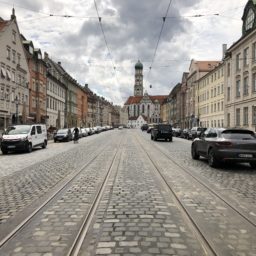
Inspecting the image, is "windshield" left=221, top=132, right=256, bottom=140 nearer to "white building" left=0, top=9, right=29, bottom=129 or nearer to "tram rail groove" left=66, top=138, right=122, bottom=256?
"tram rail groove" left=66, top=138, right=122, bottom=256

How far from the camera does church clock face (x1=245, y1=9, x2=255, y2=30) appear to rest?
48.0m

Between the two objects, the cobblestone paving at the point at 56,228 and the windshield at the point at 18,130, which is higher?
the windshield at the point at 18,130

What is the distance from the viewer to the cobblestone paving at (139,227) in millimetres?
5176

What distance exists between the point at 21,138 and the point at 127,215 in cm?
1854

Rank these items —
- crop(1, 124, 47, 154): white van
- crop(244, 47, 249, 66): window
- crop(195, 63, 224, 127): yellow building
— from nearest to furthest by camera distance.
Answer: crop(1, 124, 47, 154): white van
crop(244, 47, 249, 66): window
crop(195, 63, 224, 127): yellow building

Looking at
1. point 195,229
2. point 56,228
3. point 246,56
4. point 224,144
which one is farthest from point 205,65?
point 56,228

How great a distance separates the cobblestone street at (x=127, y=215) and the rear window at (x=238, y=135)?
2.67 metres

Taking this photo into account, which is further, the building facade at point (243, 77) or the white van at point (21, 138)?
the building facade at point (243, 77)

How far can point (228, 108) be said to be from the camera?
184 ft

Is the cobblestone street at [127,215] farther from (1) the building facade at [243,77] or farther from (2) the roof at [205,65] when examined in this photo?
(2) the roof at [205,65]

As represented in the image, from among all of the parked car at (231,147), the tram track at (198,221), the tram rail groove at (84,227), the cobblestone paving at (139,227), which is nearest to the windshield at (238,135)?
the parked car at (231,147)

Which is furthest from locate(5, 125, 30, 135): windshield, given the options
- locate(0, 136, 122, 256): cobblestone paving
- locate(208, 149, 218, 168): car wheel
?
locate(0, 136, 122, 256): cobblestone paving

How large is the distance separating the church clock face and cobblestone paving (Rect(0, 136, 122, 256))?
4343 centimetres

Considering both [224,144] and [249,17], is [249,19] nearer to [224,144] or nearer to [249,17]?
[249,17]
